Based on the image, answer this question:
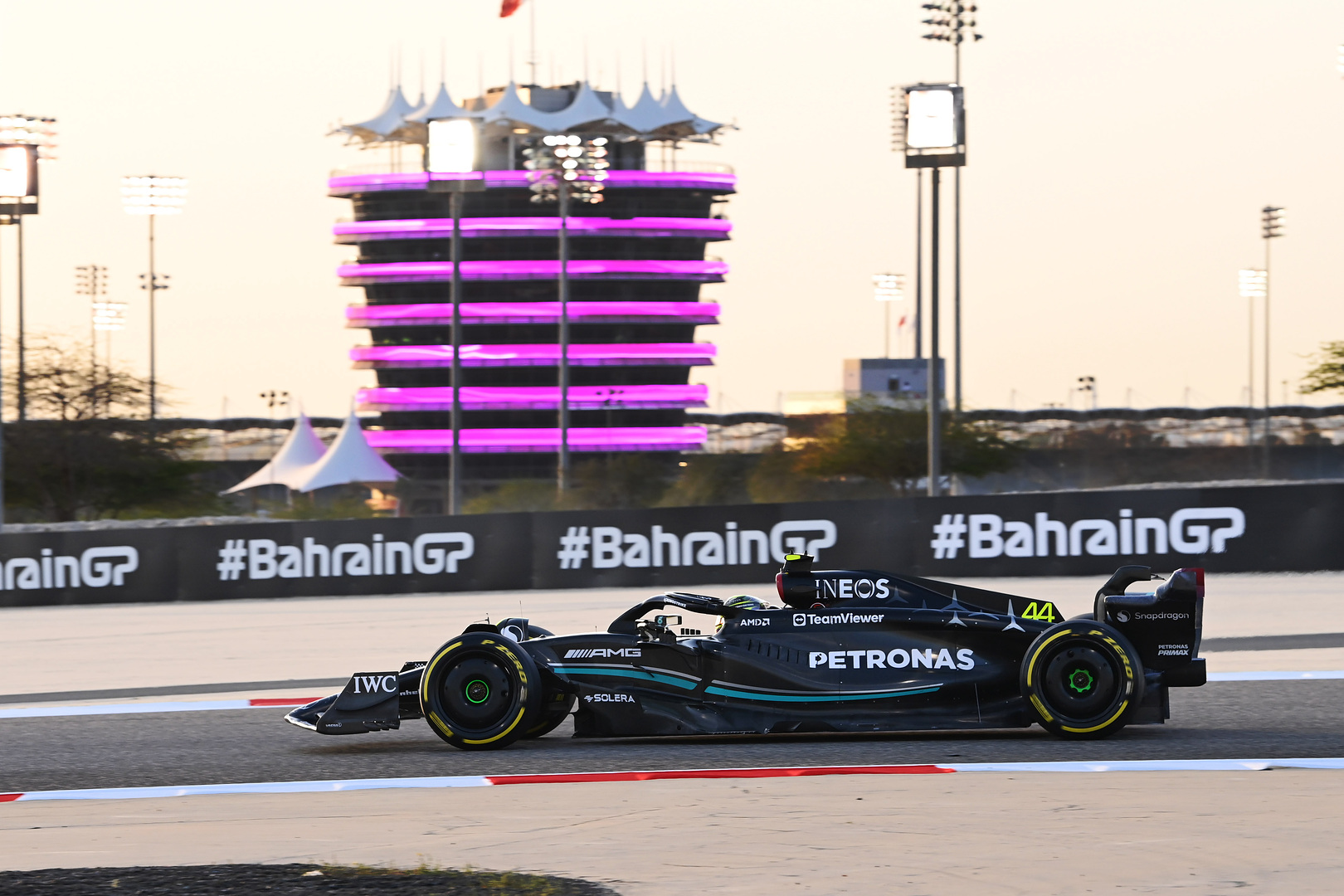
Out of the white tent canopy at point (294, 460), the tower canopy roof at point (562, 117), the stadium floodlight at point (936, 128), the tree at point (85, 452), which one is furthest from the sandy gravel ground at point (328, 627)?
the tower canopy roof at point (562, 117)

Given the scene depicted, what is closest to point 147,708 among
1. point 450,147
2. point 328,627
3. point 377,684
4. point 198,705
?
point 198,705

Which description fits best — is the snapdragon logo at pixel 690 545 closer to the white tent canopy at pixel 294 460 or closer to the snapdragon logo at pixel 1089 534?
the snapdragon logo at pixel 1089 534

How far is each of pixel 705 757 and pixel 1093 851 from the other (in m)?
2.91

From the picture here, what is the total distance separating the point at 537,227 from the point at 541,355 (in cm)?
718

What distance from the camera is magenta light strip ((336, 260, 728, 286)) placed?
287 feet

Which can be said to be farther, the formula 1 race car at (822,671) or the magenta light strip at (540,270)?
the magenta light strip at (540,270)

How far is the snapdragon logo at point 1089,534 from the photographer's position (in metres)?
19.0

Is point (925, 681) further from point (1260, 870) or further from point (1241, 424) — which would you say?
point (1241, 424)

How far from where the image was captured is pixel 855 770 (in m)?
7.97

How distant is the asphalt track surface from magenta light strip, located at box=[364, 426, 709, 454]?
249 ft

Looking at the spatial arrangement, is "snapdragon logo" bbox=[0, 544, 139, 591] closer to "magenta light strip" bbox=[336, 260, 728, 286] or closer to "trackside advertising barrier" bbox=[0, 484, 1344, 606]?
"trackside advertising barrier" bbox=[0, 484, 1344, 606]

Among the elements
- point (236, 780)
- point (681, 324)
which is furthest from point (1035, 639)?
point (681, 324)

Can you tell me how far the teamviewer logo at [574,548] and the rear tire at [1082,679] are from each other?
11937mm

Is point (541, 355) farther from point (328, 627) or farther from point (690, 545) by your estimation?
point (328, 627)
